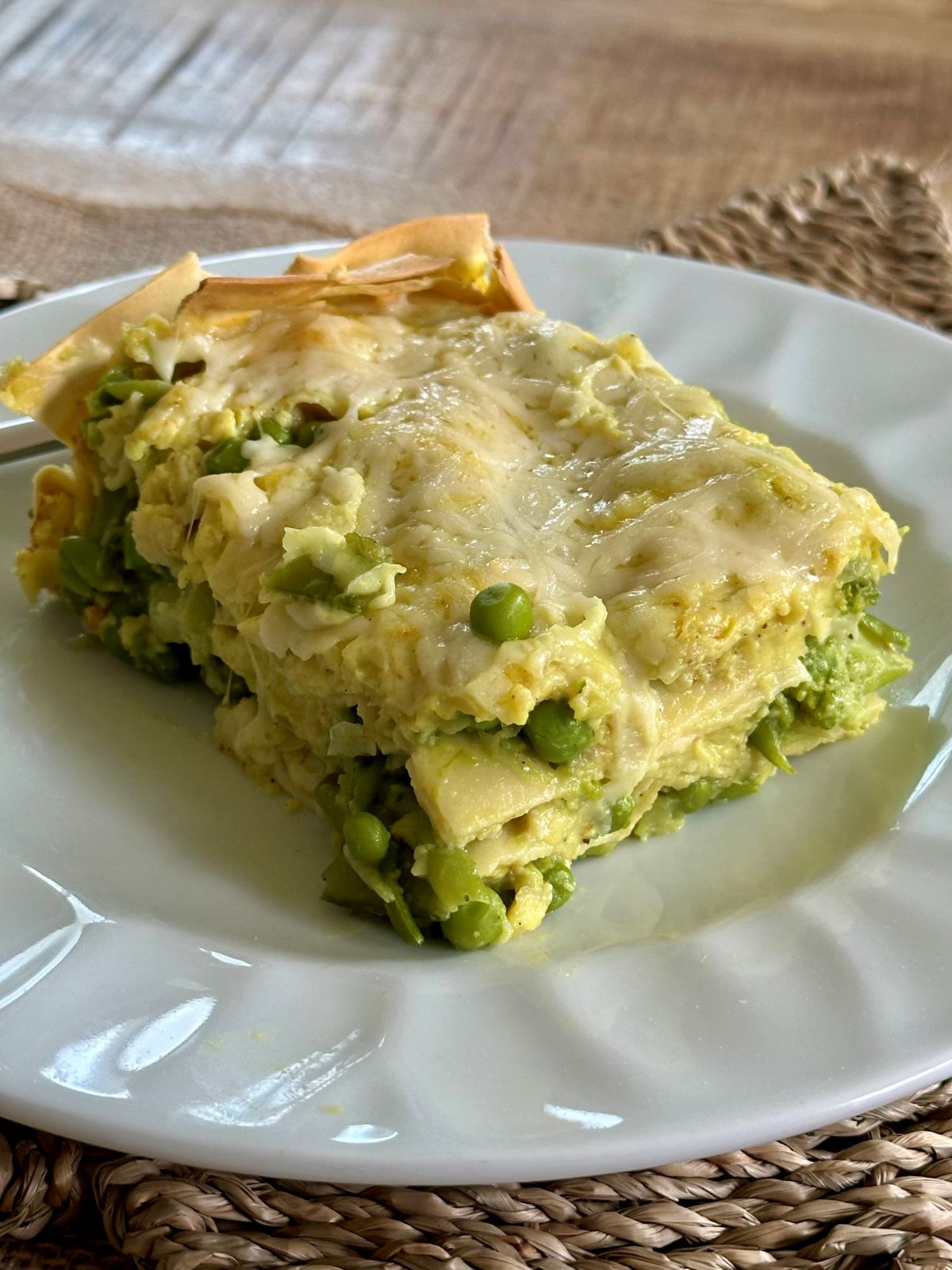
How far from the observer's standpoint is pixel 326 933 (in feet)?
8.78

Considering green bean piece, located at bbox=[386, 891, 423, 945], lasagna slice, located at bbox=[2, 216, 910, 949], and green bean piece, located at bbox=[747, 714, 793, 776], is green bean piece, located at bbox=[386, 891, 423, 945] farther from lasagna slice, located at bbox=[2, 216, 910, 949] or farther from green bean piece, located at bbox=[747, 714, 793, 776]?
green bean piece, located at bbox=[747, 714, 793, 776]

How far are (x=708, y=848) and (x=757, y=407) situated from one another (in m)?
1.55

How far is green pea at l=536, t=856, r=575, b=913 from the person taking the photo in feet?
8.85

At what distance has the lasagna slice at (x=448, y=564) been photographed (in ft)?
8.41

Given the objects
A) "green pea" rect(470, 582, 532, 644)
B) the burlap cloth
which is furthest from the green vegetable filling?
the burlap cloth

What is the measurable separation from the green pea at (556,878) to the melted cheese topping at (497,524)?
0.04 m

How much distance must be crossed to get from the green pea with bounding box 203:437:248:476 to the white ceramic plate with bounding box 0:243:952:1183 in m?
0.58

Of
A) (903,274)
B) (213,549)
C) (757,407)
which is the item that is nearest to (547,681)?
(213,549)

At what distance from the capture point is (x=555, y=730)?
2529 millimetres

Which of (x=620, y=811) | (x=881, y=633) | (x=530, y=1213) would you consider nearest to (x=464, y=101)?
(x=881, y=633)

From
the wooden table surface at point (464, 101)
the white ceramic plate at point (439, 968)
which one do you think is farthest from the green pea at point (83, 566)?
the wooden table surface at point (464, 101)

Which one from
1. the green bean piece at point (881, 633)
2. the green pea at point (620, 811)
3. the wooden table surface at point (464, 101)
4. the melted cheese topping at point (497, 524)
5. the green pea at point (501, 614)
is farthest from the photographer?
the wooden table surface at point (464, 101)

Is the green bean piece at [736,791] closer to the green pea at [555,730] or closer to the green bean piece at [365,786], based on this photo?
the green pea at [555,730]

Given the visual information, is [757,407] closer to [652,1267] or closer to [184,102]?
[652,1267]
